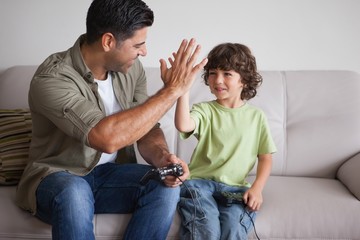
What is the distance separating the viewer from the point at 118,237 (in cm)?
152

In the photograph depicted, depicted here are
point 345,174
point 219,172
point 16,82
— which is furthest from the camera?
point 16,82

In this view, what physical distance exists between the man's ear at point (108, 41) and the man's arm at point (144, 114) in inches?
9.6

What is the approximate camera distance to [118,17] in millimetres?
1515

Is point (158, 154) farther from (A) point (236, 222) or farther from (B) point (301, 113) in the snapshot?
(B) point (301, 113)

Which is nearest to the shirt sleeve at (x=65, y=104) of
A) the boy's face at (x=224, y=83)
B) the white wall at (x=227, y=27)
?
the boy's face at (x=224, y=83)

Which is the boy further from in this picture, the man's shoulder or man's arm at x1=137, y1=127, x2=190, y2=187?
the man's shoulder

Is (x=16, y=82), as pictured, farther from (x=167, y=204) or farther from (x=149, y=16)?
(x=167, y=204)

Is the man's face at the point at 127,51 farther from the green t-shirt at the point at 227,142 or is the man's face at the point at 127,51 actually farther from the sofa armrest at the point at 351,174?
the sofa armrest at the point at 351,174

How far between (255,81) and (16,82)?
109 cm

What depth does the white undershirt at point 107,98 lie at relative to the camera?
66.0 inches

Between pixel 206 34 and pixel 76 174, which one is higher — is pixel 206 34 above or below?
above

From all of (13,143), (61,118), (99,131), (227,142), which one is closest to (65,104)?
(61,118)

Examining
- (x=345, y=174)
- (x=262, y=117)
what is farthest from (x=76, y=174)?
(x=345, y=174)

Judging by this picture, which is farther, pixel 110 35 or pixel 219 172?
pixel 219 172
